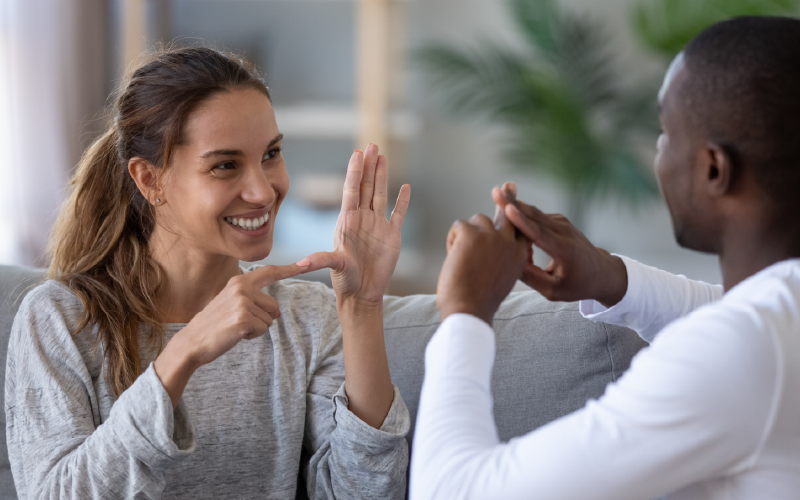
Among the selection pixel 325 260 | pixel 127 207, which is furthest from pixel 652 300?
pixel 127 207

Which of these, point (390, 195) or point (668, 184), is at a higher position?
point (668, 184)

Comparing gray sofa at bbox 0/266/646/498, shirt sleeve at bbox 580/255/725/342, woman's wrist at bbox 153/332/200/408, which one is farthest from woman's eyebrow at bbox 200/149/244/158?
shirt sleeve at bbox 580/255/725/342

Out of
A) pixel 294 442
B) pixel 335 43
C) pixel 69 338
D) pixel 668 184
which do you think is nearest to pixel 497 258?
pixel 668 184

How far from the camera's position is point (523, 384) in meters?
1.28

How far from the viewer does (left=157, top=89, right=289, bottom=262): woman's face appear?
1.26 metres

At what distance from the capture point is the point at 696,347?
64 centimetres

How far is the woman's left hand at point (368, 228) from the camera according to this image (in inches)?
48.1

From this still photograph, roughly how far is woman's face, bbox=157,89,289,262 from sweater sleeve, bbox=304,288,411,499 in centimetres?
28

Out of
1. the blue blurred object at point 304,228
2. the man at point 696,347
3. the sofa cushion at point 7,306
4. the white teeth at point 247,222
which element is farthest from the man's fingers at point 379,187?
the blue blurred object at point 304,228

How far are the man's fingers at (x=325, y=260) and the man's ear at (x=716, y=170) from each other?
60 centimetres

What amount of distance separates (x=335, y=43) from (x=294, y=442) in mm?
2864

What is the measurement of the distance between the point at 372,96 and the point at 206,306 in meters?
2.48

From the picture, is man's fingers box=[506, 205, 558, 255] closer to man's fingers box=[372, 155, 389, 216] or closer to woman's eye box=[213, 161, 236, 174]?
man's fingers box=[372, 155, 389, 216]

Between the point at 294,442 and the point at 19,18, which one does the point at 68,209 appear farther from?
the point at 19,18
